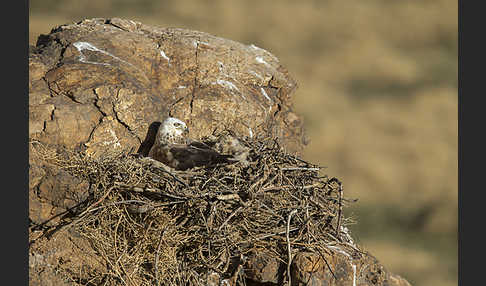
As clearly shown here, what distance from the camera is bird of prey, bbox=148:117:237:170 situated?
534cm

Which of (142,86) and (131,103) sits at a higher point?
(142,86)

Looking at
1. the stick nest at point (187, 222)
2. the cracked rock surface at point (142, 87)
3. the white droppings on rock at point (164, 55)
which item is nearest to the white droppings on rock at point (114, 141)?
the cracked rock surface at point (142, 87)

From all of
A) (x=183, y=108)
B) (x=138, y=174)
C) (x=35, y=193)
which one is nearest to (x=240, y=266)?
(x=138, y=174)

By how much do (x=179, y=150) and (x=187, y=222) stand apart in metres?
1.03

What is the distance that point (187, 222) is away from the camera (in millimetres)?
4645

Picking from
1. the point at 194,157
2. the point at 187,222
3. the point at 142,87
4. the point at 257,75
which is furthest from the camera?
the point at 257,75

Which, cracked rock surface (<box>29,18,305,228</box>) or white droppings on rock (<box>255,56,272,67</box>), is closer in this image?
cracked rock surface (<box>29,18,305,228</box>)

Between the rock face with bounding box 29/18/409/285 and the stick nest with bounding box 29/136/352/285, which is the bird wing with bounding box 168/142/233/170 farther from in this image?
the rock face with bounding box 29/18/409/285

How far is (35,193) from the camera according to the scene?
14.9 ft

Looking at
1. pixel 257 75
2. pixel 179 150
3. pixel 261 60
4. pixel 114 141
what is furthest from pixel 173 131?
pixel 261 60

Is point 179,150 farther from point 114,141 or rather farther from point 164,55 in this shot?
point 164,55

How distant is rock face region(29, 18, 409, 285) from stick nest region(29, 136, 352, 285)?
0.41 ft

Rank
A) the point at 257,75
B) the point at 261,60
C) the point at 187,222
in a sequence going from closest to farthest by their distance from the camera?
1. the point at 187,222
2. the point at 257,75
3. the point at 261,60

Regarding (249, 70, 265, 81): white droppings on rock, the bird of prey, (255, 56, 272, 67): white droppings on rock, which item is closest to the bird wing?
the bird of prey
